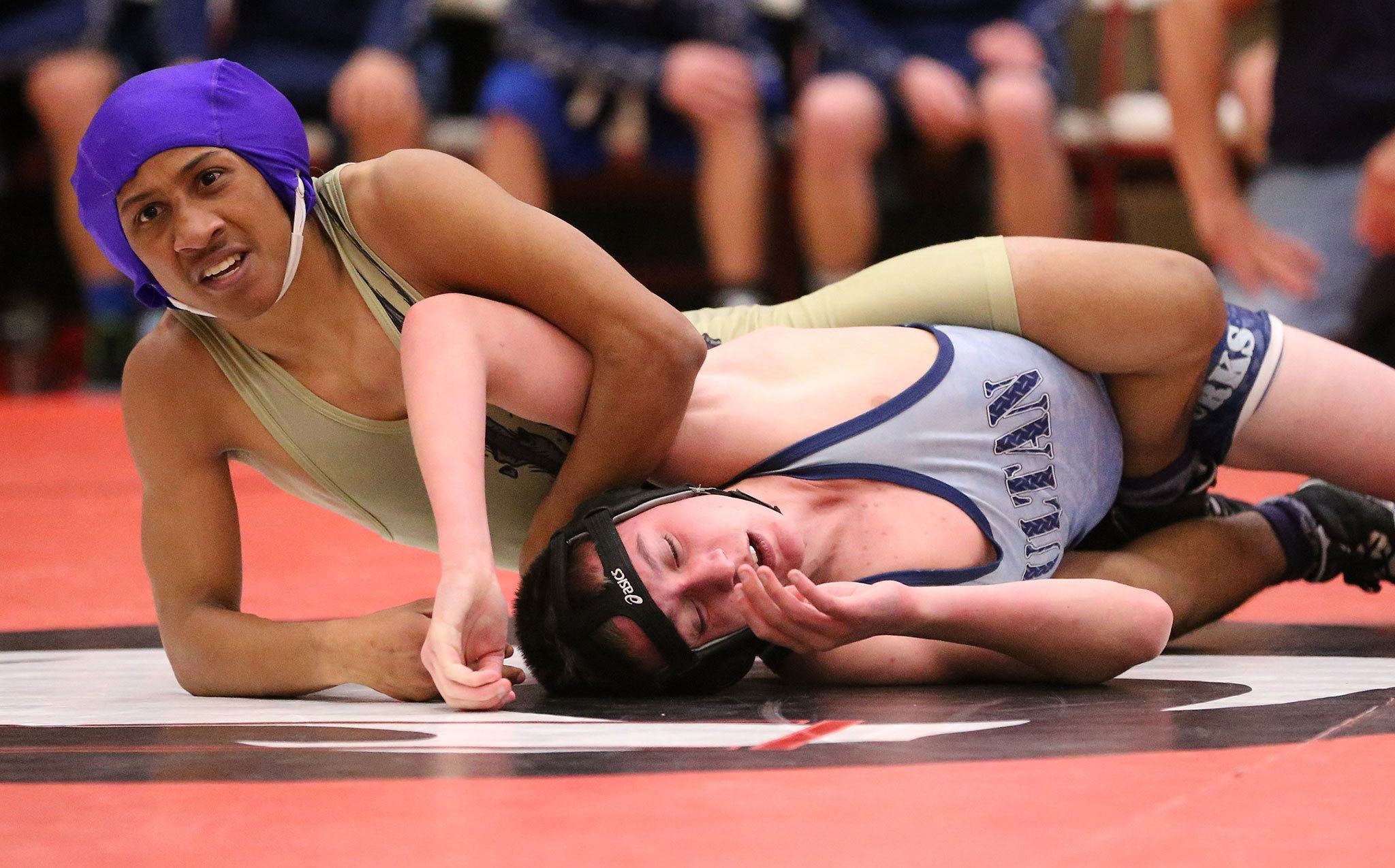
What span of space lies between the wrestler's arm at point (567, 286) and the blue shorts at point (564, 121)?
3599 mm

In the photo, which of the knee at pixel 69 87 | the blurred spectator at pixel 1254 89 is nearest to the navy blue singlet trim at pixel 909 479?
the blurred spectator at pixel 1254 89

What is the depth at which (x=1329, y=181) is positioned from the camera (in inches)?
163

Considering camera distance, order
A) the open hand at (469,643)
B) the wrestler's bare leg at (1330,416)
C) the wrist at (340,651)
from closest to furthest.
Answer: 1. the open hand at (469,643)
2. the wrist at (340,651)
3. the wrestler's bare leg at (1330,416)

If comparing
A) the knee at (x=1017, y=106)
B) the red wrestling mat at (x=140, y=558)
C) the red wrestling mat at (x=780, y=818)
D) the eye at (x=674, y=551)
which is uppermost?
the knee at (x=1017, y=106)

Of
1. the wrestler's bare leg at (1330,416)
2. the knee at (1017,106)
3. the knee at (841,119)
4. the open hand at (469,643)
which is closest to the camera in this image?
the open hand at (469,643)

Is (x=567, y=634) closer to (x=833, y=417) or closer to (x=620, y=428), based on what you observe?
(x=620, y=428)

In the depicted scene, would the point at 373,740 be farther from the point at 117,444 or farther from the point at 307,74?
A: the point at 307,74

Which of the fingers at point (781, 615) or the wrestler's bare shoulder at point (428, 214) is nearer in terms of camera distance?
the fingers at point (781, 615)

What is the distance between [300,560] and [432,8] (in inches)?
137

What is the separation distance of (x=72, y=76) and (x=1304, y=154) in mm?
4028

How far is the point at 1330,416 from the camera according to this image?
2434 mm

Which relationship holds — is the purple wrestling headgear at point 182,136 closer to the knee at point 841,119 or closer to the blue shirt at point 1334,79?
the blue shirt at point 1334,79

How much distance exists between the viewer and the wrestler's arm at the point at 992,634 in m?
1.92

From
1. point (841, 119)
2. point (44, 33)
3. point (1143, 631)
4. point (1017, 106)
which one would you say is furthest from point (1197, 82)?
point (44, 33)
